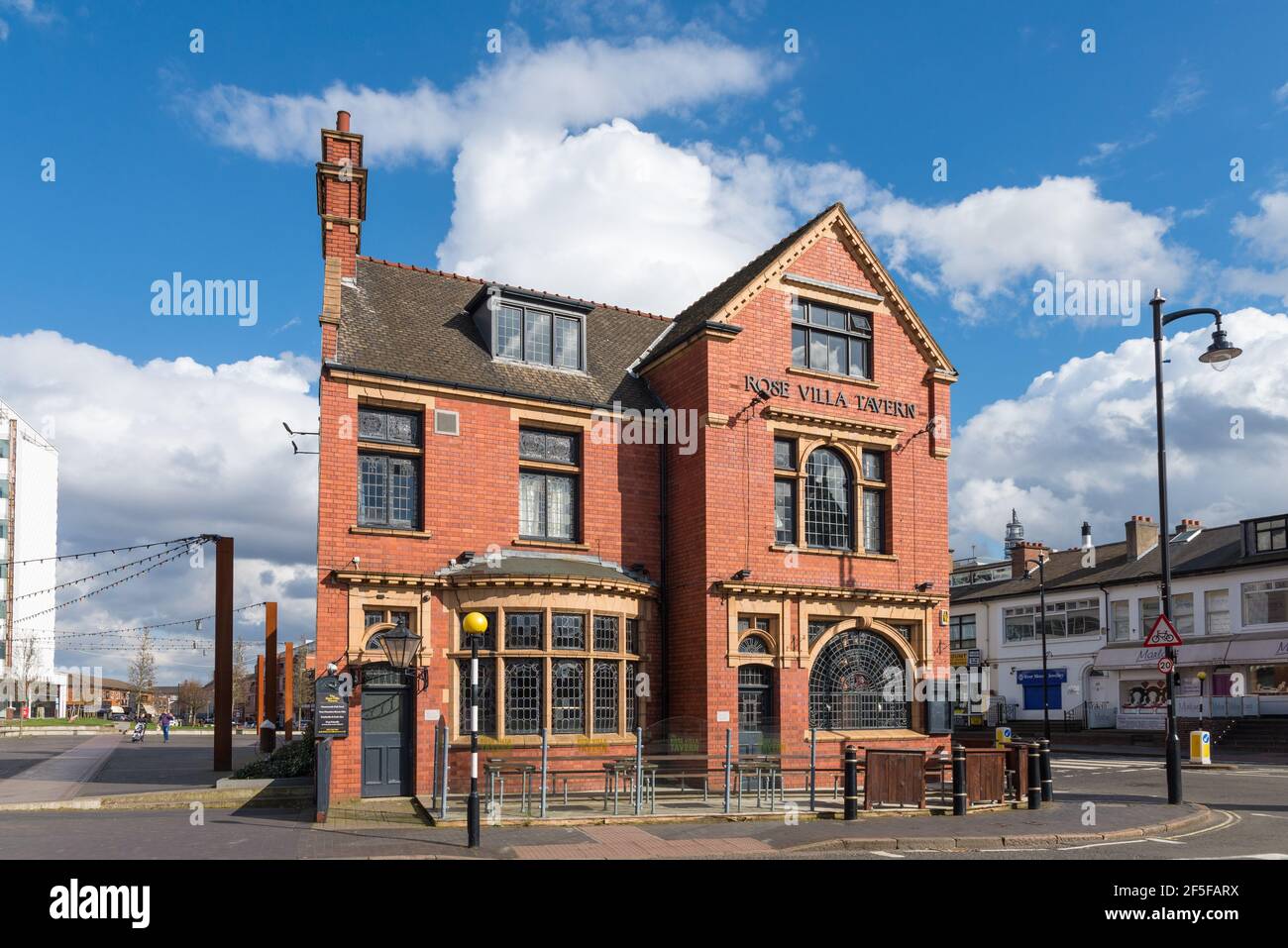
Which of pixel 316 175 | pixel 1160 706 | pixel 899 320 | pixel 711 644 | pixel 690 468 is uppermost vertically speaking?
pixel 316 175

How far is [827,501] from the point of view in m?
23.5

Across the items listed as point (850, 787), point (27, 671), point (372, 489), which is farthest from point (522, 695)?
point (27, 671)

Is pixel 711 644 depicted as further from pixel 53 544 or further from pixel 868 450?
pixel 53 544

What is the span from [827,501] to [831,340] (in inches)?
144

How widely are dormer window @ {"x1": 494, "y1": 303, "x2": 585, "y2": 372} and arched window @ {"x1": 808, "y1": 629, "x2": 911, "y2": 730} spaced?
8213 millimetres

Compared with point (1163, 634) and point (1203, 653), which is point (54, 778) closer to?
point (1163, 634)

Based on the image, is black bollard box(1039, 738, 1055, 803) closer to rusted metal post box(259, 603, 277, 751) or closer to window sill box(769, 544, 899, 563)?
window sill box(769, 544, 899, 563)

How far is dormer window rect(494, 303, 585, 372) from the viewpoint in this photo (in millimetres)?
22797

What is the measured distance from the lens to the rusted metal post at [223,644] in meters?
27.0

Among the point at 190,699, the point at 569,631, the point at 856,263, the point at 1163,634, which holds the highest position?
the point at 856,263

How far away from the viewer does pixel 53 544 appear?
10456cm

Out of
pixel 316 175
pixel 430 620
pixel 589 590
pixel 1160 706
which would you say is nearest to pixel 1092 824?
pixel 589 590
